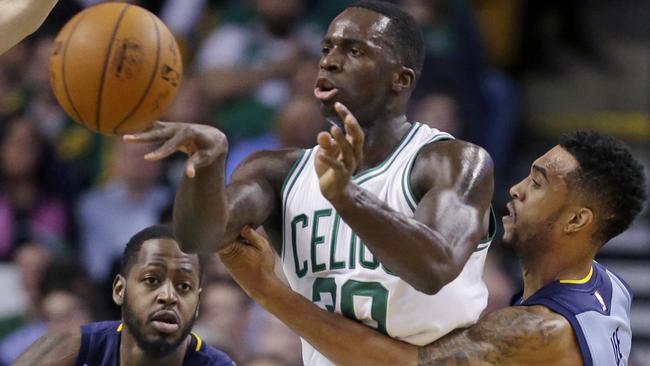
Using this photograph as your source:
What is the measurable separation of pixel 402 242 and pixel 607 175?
127cm

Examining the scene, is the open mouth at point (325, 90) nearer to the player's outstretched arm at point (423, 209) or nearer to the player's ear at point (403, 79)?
the player's ear at point (403, 79)

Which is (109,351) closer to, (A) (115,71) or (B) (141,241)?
(B) (141,241)

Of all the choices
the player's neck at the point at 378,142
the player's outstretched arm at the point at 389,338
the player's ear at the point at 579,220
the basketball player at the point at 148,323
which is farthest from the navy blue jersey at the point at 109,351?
the player's ear at the point at 579,220

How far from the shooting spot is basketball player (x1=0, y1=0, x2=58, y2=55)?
4496 millimetres

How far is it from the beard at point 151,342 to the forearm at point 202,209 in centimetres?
84

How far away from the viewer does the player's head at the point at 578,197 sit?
4832mm

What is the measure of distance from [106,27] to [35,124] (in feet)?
11.5

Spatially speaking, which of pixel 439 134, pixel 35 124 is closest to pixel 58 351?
pixel 439 134

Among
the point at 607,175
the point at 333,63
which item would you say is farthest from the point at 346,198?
the point at 607,175

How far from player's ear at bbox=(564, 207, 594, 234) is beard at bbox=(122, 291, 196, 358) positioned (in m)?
1.47

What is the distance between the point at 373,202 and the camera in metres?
3.88

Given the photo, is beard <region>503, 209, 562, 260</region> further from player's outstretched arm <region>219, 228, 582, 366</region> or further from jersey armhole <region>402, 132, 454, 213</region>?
jersey armhole <region>402, 132, 454, 213</region>

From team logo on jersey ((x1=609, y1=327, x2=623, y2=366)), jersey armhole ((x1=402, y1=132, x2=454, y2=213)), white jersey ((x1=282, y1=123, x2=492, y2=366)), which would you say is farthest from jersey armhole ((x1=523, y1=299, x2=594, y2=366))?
jersey armhole ((x1=402, y1=132, x2=454, y2=213))

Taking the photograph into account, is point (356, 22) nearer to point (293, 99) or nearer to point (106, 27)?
point (106, 27)
